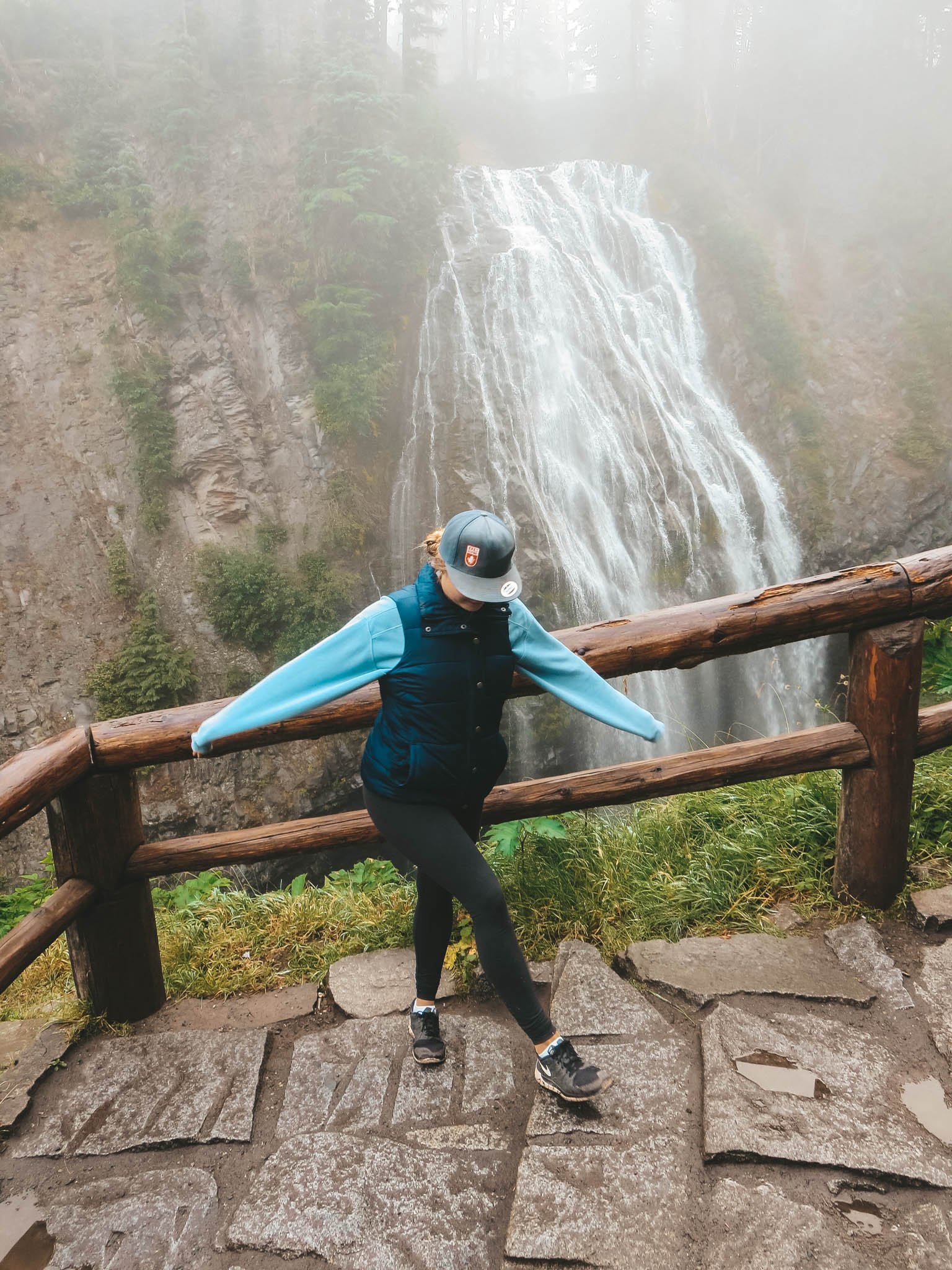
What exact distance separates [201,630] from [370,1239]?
43.2ft

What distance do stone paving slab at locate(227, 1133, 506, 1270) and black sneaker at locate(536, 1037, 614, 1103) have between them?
0.25 metres

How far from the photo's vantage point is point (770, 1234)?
5.72 ft

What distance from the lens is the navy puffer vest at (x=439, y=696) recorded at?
7.23ft

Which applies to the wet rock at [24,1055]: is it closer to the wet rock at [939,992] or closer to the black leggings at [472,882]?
the black leggings at [472,882]

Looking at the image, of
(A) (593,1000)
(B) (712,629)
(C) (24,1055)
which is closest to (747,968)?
(A) (593,1000)

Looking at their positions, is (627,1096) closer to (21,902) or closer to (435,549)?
(435,549)

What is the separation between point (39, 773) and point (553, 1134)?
1819 mm

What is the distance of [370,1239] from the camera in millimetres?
1905

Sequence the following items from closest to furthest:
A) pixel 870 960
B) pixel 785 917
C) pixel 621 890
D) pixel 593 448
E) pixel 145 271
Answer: pixel 870 960, pixel 785 917, pixel 621 890, pixel 593 448, pixel 145 271

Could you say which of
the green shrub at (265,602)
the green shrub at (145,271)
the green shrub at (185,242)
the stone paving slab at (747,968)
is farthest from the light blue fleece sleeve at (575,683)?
the green shrub at (185,242)

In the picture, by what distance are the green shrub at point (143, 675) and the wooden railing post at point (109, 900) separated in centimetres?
1084

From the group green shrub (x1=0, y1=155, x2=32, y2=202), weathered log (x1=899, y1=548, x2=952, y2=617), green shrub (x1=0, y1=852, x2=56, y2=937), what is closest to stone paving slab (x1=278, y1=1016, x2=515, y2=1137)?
weathered log (x1=899, y1=548, x2=952, y2=617)

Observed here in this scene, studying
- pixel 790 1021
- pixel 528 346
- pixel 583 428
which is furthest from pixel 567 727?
pixel 790 1021

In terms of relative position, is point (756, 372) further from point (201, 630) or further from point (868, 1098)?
point (868, 1098)
